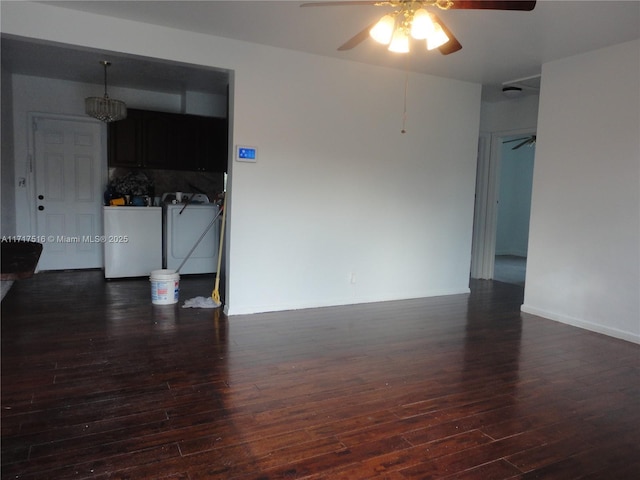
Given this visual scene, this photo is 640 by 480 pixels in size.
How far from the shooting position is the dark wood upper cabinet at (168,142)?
19.2 ft

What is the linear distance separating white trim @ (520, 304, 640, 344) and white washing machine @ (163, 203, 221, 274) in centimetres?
391

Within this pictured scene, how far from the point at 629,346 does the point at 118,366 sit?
12.7 ft

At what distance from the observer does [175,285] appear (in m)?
4.46

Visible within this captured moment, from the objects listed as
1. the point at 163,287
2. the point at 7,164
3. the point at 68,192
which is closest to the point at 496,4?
the point at 163,287

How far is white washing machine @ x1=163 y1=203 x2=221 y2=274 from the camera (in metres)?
5.68

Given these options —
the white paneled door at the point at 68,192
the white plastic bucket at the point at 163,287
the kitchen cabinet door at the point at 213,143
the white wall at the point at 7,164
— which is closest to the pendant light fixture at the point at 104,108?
the white wall at the point at 7,164

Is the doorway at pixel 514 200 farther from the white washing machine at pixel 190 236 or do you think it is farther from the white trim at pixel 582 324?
the white washing machine at pixel 190 236

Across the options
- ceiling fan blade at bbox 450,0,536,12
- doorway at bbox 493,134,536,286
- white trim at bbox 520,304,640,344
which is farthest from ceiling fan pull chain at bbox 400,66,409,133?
doorway at bbox 493,134,536,286

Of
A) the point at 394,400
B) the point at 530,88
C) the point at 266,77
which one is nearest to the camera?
the point at 394,400

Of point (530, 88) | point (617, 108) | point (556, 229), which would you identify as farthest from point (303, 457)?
point (530, 88)

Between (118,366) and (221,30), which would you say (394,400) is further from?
(221,30)

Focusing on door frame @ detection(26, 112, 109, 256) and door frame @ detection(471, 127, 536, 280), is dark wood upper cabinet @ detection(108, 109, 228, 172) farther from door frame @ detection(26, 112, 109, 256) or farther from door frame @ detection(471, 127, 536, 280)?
door frame @ detection(471, 127, 536, 280)

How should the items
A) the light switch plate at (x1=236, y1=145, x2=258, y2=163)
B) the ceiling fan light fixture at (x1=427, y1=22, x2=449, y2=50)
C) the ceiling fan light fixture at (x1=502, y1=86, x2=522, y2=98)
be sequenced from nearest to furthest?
1. the ceiling fan light fixture at (x1=427, y1=22, x2=449, y2=50)
2. the light switch plate at (x1=236, y1=145, x2=258, y2=163)
3. the ceiling fan light fixture at (x1=502, y1=86, x2=522, y2=98)

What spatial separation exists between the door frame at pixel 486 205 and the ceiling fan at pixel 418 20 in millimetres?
3836
